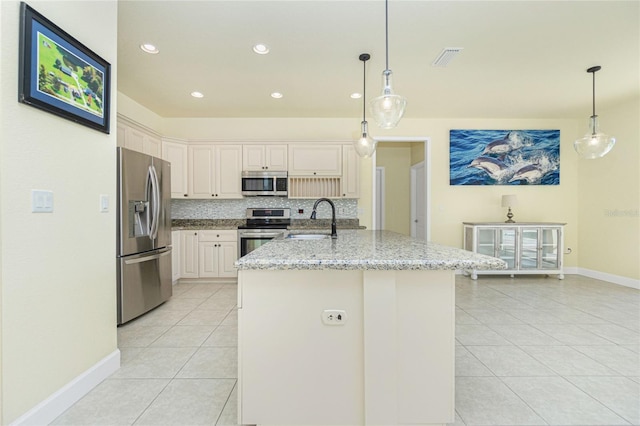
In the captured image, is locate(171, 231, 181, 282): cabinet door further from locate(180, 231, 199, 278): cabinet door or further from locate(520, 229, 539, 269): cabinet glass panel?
locate(520, 229, 539, 269): cabinet glass panel

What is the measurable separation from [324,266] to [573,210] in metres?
5.72

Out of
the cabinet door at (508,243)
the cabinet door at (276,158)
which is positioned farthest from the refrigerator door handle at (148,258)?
the cabinet door at (508,243)

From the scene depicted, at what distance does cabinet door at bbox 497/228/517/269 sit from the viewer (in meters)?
4.52

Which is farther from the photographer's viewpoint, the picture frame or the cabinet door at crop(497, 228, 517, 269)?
the cabinet door at crop(497, 228, 517, 269)

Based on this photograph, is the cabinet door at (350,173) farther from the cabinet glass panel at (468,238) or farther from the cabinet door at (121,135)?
the cabinet door at (121,135)

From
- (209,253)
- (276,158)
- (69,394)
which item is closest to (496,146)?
(276,158)

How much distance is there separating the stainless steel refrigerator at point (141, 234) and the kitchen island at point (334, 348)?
6.42 ft

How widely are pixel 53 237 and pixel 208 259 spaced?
114 inches

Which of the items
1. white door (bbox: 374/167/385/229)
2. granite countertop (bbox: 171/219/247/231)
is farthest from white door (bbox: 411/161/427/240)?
granite countertop (bbox: 171/219/247/231)

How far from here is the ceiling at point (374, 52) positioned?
7.29ft

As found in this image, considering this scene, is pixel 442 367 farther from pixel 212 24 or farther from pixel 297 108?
pixel 297 108

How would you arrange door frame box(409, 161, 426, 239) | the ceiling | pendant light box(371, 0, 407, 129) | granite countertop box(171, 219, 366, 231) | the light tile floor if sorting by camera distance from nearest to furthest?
the light tile floor → pendant light box(371, 0, 407, 129) → the ceiling → granite countertop box(171, 219, 366, 231) → door frame box(409, 161, 426, 239)

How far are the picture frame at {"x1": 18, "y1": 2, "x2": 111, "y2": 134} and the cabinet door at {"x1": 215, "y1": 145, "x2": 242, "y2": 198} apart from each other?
261 cm

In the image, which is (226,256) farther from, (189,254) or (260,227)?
(260,227)
